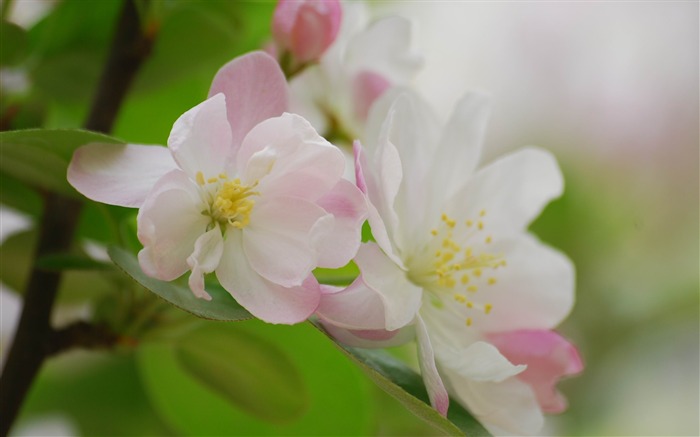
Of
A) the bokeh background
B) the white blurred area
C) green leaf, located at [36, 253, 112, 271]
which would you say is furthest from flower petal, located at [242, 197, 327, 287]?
the white blurred area

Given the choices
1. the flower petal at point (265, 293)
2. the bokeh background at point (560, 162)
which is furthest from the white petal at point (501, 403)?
the bokeh background at point (560, 162)

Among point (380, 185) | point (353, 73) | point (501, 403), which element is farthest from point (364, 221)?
point (353, 73)

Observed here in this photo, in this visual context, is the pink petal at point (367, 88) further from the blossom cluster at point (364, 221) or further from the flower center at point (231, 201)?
the flower center at point (231, 201)

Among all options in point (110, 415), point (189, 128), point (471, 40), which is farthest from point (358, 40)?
point (471, 40)

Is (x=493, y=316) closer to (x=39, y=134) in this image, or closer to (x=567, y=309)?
(x=567, y=309)

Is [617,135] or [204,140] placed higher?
[204,140]

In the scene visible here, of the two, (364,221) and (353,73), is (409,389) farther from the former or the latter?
(353,73)
